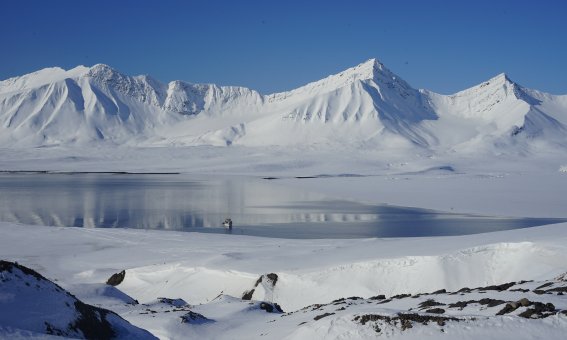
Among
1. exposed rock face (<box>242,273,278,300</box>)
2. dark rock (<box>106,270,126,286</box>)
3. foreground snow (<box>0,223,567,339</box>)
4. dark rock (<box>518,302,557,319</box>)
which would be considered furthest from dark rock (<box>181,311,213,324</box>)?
dark rock (<box>106,270,126,286</box>)

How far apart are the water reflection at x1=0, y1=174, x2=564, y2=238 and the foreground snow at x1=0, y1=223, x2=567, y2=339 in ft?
33.6

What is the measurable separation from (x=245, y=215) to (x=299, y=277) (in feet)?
103

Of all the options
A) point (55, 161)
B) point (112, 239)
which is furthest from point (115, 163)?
point (112, 239)

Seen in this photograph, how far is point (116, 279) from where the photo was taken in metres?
26.8

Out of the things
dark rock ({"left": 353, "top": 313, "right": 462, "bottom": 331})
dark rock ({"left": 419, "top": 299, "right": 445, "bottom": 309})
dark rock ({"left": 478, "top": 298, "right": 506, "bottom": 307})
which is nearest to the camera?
dark rock ({"left": 353, "top": 313, "right": 462, "bottom": 331})

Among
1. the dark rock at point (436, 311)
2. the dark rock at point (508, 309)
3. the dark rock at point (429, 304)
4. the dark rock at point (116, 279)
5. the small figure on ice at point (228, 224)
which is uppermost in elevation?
the small figure on ice at point (228, 224)

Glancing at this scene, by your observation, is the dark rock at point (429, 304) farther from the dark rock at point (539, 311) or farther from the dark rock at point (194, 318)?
the dark rock at point (194, 318)

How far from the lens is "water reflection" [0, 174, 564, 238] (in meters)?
46.1

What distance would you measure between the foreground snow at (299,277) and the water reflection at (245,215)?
10.2 metres

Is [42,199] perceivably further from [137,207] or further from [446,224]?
[446,224]

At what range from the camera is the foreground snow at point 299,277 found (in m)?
12.8

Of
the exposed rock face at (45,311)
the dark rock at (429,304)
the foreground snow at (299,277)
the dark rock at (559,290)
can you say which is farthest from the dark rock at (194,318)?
the dark rock at (559,290)

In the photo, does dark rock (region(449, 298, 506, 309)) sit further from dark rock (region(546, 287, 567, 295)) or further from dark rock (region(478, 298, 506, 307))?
dark rock (region(546, 287, 567, 295))

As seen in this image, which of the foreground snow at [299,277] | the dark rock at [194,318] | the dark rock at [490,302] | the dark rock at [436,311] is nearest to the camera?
the foreground snow at [299,277]
